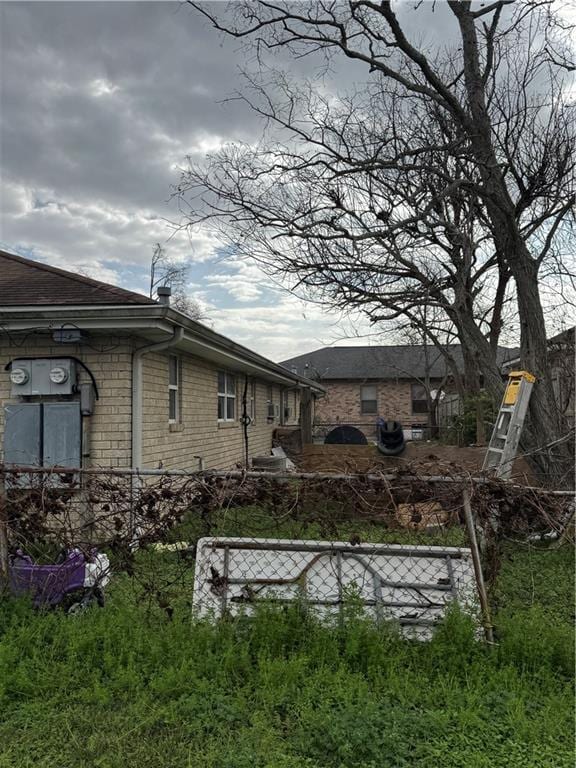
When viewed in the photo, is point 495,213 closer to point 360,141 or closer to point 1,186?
point 360,141

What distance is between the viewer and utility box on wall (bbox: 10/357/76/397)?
250 inches

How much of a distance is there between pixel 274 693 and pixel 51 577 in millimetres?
1835

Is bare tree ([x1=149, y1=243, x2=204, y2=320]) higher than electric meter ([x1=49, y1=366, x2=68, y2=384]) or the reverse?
higher

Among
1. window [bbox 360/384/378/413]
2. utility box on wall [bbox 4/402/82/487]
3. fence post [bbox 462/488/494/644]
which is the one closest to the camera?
fence post [bbox 462/488/494/644]

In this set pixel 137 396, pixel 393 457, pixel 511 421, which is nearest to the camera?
pixel 511 421

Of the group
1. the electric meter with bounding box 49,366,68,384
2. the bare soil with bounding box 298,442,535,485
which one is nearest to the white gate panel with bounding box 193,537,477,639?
the bare soil with bounding box 298,442,535,485

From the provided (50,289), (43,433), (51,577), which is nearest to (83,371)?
(43,433)

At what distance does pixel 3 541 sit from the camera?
360 cm

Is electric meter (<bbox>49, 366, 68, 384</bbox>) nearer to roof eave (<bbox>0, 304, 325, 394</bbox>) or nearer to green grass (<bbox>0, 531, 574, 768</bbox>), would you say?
roof eave (<bbox>0, 304, 325, 394</bbox>)

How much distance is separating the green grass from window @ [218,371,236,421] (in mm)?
7475

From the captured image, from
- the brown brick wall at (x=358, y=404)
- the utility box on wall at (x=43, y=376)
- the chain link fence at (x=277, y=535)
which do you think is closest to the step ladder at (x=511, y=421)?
the chain link fence at (x=277, y=535)

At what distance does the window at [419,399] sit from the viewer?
29.2m

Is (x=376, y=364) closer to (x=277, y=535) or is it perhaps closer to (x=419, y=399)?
(x=419, y=399)

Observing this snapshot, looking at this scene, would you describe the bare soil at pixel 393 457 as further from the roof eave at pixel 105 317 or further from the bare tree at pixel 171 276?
the bare tree at pixel 171 276
